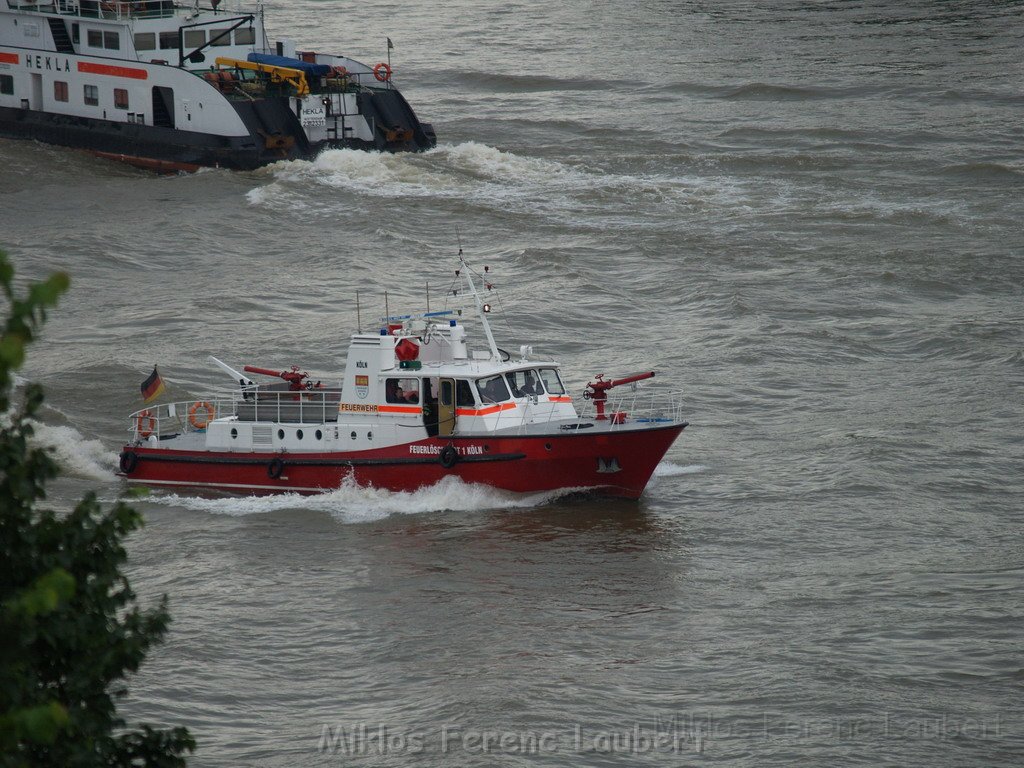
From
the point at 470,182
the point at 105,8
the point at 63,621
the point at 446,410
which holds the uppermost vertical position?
the point at 105,8

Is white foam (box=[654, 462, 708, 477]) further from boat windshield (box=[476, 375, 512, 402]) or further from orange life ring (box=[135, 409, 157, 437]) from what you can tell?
orange life ring (box=[135, 409, 157, 437])

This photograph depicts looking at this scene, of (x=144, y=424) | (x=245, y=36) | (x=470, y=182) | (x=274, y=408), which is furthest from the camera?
(x=245, y=36)

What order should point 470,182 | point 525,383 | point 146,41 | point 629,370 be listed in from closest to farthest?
point 525,383 < point 629,370 < point 470,182 < point 146,41

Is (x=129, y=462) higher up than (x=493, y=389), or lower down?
lower down

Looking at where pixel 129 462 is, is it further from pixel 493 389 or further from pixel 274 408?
pixel 493 389

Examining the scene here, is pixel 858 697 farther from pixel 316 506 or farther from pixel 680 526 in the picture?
pixel 316 506

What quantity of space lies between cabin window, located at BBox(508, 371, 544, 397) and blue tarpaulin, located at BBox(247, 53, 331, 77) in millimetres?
26605

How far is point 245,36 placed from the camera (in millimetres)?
50969

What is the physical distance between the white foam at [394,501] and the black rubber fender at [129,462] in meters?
1.94

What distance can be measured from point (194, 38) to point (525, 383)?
30298mm

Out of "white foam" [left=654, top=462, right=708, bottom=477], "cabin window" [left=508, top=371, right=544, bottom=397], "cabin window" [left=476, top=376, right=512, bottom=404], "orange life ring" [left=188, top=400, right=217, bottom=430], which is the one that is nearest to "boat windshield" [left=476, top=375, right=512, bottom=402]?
"cabin window" [left=476, top=376, right=512, bottom=404]

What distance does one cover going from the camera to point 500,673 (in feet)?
57.6

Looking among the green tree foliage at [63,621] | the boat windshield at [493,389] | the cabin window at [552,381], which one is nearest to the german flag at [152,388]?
the boat windshield at [493,389]

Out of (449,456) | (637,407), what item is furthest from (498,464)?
(637,407)
